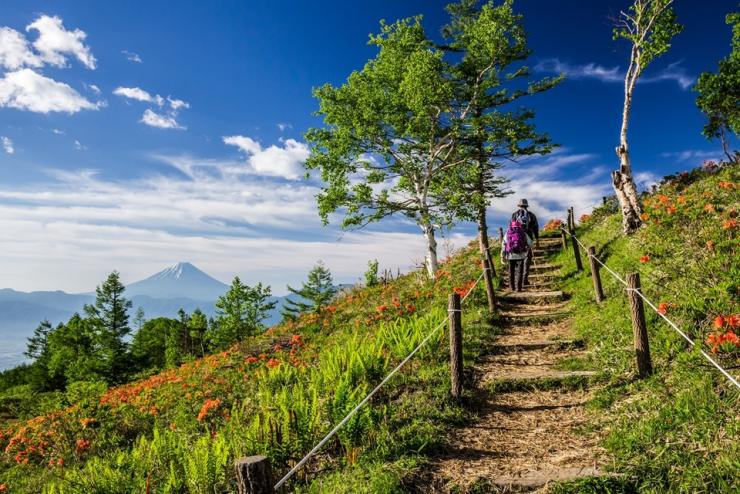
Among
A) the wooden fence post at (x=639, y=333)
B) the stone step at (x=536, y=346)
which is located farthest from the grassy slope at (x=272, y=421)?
the wooden fence post at (x=639, y=333)

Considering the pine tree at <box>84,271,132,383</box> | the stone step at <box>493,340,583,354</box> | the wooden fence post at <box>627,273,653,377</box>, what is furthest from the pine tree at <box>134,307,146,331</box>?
the wooden fence post at <box>627,273,653,377</box>

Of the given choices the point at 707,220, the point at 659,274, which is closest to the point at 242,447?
the point at 659,274

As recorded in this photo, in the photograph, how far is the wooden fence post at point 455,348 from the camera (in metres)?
6.39

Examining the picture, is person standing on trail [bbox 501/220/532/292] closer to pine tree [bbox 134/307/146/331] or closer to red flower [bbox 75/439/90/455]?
red flower [bbox 75/439/90/455]

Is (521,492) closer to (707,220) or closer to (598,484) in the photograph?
(598,484)

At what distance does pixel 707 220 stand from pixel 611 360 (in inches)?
264

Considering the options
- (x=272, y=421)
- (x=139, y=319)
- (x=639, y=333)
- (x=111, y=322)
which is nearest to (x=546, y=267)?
(x=639, y=333)

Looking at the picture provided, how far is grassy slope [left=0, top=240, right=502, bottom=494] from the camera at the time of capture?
4.91 m

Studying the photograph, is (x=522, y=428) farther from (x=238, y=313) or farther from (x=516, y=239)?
(x=238, y=313)

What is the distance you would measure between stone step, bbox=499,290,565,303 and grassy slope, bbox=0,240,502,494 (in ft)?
3.02

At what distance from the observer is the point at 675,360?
5969 mm

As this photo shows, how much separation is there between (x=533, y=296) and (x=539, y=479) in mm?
9250

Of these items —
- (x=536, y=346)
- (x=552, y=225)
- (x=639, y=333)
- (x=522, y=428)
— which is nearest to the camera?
(x=522, y=428)

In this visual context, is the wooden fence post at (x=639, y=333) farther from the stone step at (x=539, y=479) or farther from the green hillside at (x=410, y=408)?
the stone step at (x=539, y=479)
